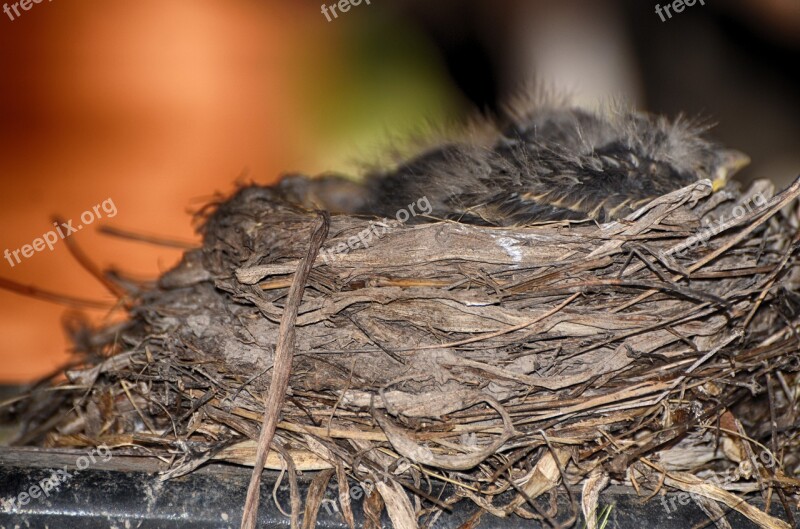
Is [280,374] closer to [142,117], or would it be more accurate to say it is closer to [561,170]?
[561,170]

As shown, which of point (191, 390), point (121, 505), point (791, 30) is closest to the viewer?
point (121, 505)

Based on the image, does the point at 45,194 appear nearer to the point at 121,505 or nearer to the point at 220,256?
the point at 220,256

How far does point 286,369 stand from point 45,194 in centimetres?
160

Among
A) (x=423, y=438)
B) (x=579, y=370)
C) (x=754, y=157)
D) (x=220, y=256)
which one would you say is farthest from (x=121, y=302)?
(x=754, y=157)

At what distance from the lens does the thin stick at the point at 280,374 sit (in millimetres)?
1048

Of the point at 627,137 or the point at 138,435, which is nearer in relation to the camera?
the point at 138,435

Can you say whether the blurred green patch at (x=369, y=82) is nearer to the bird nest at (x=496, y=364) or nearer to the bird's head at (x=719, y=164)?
the bird's head at (x=719, y=164)

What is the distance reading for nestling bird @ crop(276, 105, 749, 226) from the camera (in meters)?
1.43

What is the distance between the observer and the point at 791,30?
2600mm


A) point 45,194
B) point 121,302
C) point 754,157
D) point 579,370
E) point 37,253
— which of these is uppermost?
point 45,194

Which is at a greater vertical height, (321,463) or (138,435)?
(138,435)

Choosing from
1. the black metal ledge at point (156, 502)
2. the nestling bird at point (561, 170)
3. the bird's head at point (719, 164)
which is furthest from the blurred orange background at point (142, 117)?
the black metal ledge at point (156, 502)

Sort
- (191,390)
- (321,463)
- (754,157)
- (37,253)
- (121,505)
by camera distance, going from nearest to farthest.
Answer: (121,505) → (321,463) → (191,390) → (37,253) → (754,157)

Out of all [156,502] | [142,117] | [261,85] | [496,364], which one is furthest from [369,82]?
[156,502]
